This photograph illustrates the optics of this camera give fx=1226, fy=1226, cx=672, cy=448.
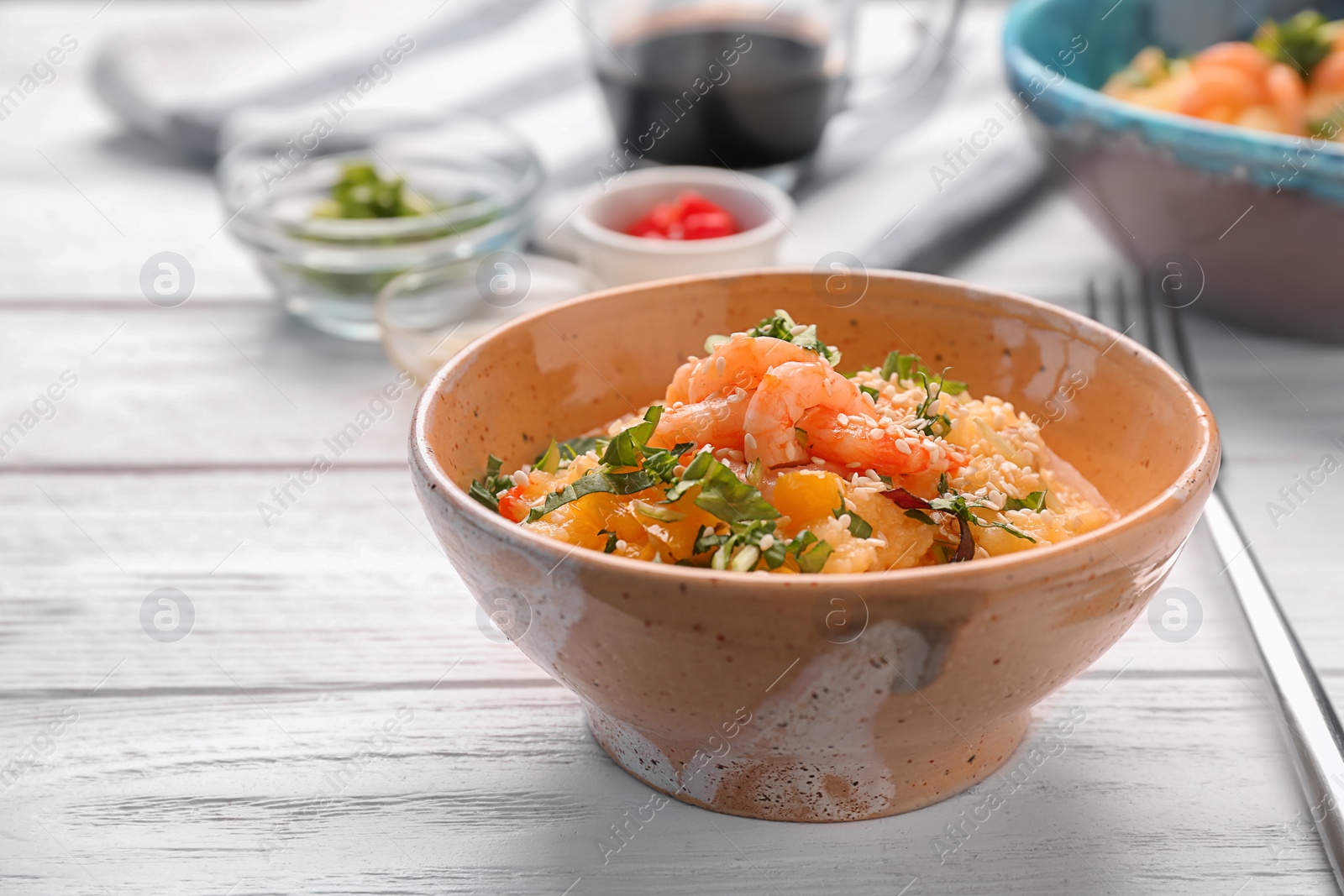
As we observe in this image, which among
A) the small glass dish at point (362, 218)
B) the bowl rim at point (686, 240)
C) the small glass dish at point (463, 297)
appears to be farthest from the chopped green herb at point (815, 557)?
the small glass dish at point (362, 218)

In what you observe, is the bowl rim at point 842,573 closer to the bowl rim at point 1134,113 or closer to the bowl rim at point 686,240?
the bowl rim at point 1134,113

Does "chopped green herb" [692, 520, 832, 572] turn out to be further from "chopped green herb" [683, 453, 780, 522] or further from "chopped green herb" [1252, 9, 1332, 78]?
"chopped green herb" [1252, 9, 1332, 78]

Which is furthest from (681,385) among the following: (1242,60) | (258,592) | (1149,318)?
(1242,60)

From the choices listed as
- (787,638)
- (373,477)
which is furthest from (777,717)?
(373,477)

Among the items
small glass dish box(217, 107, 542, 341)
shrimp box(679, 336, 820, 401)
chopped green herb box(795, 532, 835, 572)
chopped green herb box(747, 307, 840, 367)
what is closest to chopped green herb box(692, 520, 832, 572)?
chopped green herb box(795, 532, 835, 572)

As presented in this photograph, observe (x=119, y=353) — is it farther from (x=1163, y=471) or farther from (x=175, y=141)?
(x=1163, y=471)

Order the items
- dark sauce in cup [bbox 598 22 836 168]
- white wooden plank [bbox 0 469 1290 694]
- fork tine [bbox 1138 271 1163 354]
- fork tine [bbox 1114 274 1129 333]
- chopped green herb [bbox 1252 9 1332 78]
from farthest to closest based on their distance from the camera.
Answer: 1. dark sauce in cup [bbox 598 22 836 168]
2. chopped green herb [bbox 1252 9 1332 78]
3. fork tine [bbox 1114 274 1129 333]
4. fork tine [bbox 1138 271 1163 354]
5. white wooden plank [bbox 0 469 1290 694]
